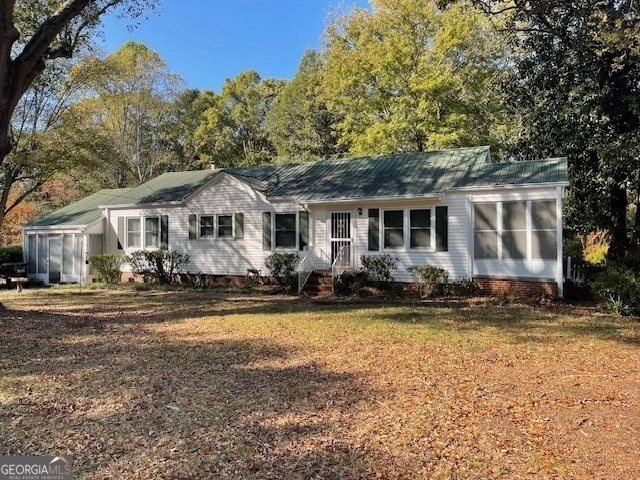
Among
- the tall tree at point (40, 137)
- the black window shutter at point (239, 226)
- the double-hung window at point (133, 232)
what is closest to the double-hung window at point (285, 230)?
the black window shutter at point (239, 226)

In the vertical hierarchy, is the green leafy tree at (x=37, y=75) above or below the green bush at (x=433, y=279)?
above

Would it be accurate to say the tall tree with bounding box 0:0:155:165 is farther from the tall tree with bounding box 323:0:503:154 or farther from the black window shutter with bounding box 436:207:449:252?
the tall tree with bounding box 323:0:503:154

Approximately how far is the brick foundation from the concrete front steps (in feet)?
15.4

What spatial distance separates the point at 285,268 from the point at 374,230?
334cm

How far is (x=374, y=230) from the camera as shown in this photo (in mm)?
15414

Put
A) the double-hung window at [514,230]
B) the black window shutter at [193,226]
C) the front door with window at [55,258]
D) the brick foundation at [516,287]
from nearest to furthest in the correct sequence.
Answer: the brick foundation at [516,287] < the double-hung window at [514,230] < the black window shutter at [193,226] < the front door with window at [55,258]

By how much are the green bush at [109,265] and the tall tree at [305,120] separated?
53.2ft

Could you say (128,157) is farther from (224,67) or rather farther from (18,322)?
(18,322)

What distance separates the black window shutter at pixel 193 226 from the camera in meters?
18.4

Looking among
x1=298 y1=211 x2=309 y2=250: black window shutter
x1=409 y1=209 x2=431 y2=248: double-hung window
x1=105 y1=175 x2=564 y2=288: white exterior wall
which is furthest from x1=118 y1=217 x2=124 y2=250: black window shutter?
x1=409 y1=209 x2=431 y2=248: double-hung window

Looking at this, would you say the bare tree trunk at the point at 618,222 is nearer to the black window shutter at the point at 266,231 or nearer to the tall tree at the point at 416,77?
the tall tree at the point at 416,77

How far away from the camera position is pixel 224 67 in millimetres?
39750

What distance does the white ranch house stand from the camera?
13.2 metres

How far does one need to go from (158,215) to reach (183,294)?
526cm
